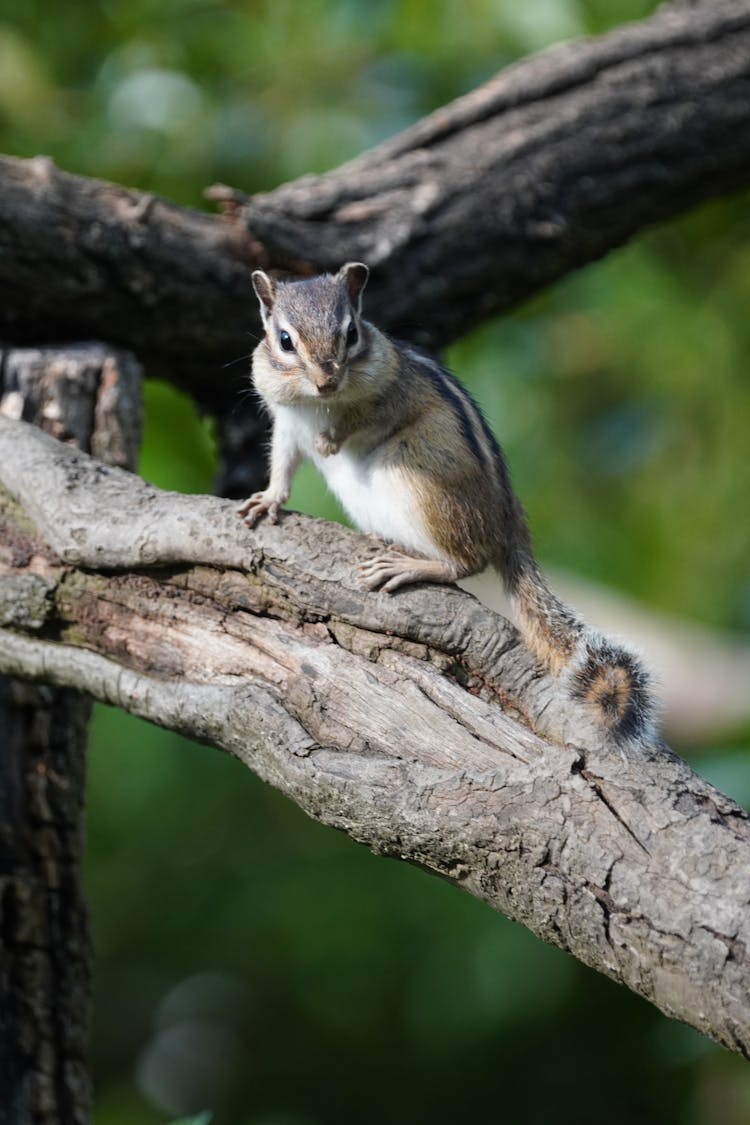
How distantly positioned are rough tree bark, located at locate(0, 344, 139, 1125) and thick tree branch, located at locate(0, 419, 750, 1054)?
14 centimetres

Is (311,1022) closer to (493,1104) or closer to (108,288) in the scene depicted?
(493,1104)

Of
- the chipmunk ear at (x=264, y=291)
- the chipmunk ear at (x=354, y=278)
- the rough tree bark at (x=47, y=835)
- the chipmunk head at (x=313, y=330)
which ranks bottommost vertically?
the rough tree bark at (x=47, y=835)

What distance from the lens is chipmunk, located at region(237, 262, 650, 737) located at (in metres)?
2.44

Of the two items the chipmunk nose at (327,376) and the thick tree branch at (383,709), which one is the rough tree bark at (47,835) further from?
the chipmunk nose at (327,376)

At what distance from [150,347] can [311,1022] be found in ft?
8.81

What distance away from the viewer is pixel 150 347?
119 inches

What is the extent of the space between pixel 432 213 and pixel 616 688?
65.2 inches

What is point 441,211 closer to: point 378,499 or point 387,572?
point 378,499

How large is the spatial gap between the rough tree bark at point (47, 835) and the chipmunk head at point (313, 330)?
0.38m

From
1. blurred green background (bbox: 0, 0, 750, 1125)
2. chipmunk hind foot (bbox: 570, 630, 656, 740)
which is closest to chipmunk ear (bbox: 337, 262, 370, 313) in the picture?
chipmunk hind foot (bbox: 570, 630, 656, 740)

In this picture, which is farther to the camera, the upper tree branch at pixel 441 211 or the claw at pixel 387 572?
the upper tree branch at pixel 441 211

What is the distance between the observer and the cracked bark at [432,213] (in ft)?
9.22

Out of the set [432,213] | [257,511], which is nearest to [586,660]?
[257,511]

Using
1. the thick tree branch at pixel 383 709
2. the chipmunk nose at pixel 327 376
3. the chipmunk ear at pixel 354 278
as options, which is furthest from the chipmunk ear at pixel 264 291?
the thick tree branch at pixel 383 709
